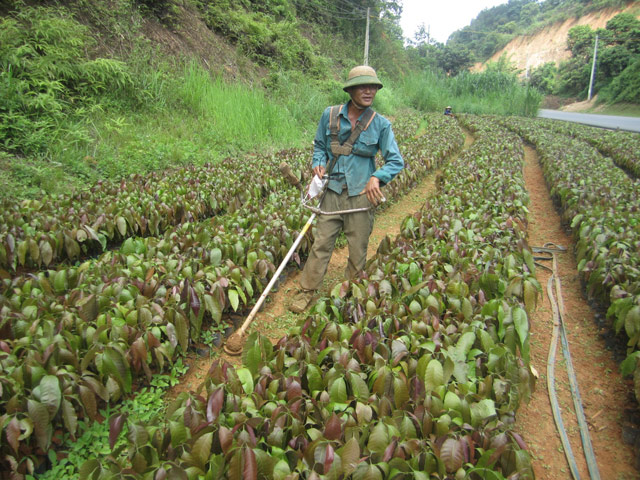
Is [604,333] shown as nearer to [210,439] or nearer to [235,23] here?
[210,439]

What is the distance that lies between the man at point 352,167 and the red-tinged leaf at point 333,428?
1997mm

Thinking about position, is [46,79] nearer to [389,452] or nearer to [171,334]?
[171,334]

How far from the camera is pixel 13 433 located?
72.6 inches

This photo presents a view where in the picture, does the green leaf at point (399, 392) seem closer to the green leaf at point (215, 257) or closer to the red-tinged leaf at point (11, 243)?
the green leaf at point (215, 257)

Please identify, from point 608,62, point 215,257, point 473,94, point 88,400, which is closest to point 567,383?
point 215,257

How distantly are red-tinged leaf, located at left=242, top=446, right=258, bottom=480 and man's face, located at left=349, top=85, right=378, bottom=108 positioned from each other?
267 centimetres

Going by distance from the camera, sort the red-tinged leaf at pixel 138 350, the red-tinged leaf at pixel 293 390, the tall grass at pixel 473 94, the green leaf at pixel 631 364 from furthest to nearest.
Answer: the tall grass at pixel 473 94
the green leaf at pixel 631 364
the red-tinged leaf at pixel 138 350
the red-tinged leaf at pixel 293 390

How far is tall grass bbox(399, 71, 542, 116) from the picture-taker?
23219 millimetres

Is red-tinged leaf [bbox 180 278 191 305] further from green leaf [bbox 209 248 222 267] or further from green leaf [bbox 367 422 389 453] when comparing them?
green leaf [bbox 367 422 389 453]

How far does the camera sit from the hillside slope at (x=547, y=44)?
1676 inches

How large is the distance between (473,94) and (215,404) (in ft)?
88.0

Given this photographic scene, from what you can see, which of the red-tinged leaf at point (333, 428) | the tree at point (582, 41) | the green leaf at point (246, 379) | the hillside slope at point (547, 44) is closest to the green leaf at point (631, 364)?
the red-tinged leaf at point (333, 428)

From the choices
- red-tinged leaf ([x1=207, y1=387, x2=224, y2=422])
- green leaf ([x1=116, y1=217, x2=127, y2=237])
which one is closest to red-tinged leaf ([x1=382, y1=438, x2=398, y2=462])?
red-tinged leaf ([x1=207, y1=387, x2=224, y2=422])

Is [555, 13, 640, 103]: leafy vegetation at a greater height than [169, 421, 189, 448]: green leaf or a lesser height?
greater
